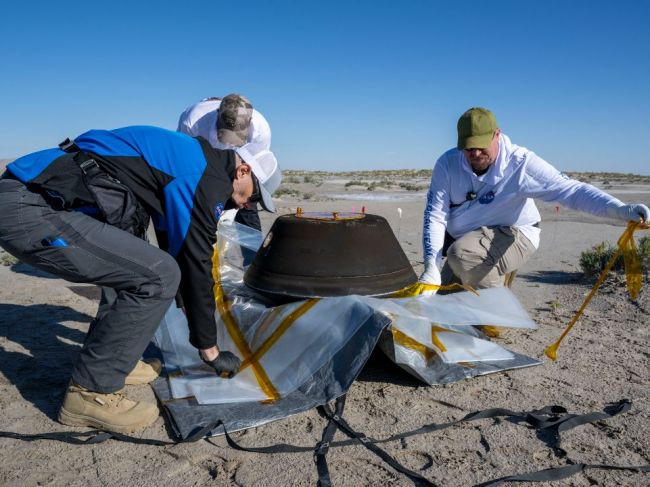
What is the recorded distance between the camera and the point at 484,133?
157 inches

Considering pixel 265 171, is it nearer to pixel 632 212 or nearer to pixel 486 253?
pixel 486 253

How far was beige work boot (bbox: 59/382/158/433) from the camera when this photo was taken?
2.82 m

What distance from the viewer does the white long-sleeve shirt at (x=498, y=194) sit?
419cm

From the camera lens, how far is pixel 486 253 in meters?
4.39

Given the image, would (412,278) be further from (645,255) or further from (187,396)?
(645,255)

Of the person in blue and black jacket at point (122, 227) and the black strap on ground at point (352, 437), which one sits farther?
the person in blue and black jacket at point (122, 227)

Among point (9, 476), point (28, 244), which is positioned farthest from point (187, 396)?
point (28, 244)

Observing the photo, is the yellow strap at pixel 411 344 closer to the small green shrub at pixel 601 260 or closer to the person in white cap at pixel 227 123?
the person in white cap at pixel 227 123

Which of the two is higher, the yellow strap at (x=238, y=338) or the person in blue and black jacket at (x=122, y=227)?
the person in blue and black jacket at (x=122, y=227)

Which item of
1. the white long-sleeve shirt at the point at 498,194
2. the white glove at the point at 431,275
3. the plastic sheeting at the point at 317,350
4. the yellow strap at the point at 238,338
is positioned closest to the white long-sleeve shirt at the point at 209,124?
the yellow strap at the point at 238,338

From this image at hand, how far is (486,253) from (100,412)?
293 cm

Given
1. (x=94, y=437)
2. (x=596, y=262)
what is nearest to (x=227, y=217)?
(x=94, y=437)

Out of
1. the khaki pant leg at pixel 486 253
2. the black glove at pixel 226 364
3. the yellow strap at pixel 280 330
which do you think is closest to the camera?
the black glove at pixel 226 364

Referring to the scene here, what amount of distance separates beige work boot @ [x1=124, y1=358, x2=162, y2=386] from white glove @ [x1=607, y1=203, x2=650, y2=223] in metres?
3.14
